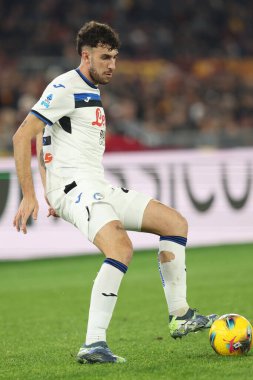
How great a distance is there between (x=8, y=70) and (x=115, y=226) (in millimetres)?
12621

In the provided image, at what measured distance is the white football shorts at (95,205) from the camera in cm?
552

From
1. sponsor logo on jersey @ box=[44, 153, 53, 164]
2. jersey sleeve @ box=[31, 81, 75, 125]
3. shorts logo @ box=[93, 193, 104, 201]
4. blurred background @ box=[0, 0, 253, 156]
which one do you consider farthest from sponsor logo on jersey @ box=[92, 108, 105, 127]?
blurred background @ box=[0, 0, 253, 156]

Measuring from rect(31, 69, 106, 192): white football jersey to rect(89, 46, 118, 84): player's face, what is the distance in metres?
0.07

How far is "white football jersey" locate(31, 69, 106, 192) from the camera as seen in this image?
566cm

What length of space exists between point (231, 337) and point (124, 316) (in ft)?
7.98

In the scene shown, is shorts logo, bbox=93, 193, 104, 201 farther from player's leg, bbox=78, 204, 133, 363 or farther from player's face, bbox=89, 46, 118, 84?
player's face, bbox=89, 46, 118, 84

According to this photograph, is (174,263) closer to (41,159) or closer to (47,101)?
(41,159)

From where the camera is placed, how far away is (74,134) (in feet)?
18.7

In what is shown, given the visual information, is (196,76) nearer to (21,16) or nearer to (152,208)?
(21,16)

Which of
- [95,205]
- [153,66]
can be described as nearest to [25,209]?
[95,205]

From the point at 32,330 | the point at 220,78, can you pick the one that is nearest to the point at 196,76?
the point at 220,78

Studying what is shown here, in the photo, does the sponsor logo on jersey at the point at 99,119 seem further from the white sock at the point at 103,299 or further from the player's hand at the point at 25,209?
the white sock at the point at 103,299

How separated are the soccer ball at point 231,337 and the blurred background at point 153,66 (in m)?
8.36

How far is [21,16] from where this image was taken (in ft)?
67.0
